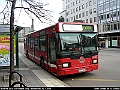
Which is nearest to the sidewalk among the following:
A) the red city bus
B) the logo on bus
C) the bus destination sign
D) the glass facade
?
the red city bus

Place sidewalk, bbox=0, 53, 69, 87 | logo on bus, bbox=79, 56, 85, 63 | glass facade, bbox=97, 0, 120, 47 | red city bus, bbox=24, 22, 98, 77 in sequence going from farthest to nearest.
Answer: glass facade, bbox=97, 0, 120, 47 < logo on bus, bbox=79, 56, 85, 63 < red city bus, bbox=24, 22, 98, 77 < sidewalk, bbox=0, 53, 69, 87

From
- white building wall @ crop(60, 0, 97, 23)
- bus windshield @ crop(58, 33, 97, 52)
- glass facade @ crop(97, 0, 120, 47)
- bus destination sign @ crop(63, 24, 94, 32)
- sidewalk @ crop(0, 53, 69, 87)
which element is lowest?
sidewalk @ crop(0, 53, 69, 87)

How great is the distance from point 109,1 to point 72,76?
4377cm

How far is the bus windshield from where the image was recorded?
9539mm

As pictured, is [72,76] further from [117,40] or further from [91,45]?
[117,40]

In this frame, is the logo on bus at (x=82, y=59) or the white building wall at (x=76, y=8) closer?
the logo on bus at (x=82, y=59)

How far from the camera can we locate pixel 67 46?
961 centimetres

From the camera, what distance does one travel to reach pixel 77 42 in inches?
387

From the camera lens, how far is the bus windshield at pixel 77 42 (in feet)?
31.3

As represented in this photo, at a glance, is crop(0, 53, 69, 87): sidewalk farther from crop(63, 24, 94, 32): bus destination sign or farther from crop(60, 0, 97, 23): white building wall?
crop(60, 0, 97, 23): white building wall

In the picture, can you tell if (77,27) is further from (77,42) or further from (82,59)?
(82,59)

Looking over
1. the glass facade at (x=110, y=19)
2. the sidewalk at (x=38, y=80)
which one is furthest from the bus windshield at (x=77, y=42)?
the glass facade at (x=110, y=19)

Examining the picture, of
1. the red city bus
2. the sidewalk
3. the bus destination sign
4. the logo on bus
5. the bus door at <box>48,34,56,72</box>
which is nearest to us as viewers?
the sidewalk

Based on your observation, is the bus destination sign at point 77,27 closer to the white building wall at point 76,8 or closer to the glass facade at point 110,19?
the glass facade at point 110,19
